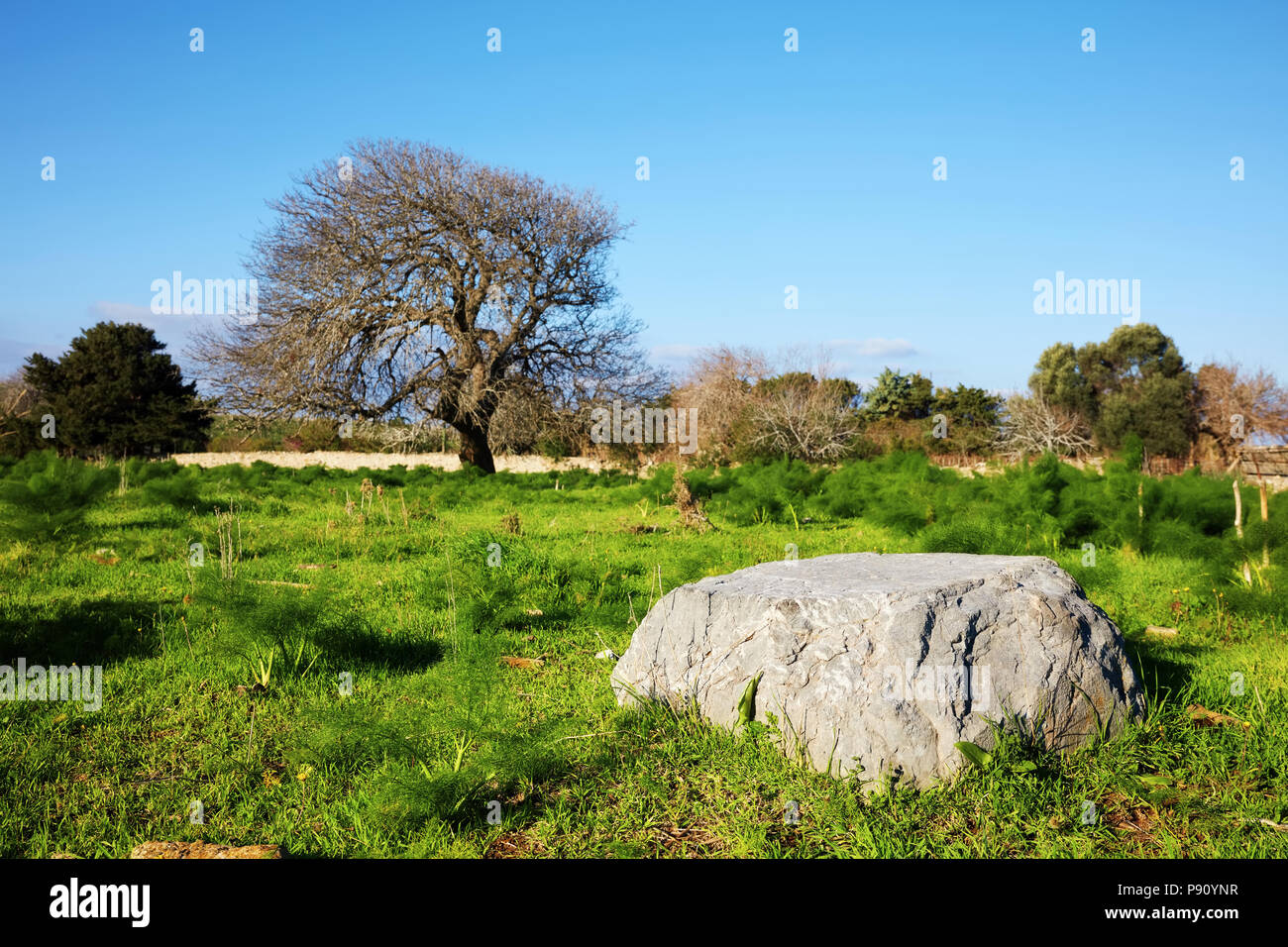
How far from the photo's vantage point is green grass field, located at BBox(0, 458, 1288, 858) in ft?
9.20

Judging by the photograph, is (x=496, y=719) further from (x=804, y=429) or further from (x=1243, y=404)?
(x=1243, y=404)

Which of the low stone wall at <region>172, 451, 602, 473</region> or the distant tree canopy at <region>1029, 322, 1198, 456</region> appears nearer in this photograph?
the low stone wall at <region>172, 451, 602, 473</region>

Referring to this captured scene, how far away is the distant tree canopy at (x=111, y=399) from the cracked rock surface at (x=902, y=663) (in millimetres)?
33264

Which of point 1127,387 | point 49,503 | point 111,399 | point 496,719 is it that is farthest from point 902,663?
point 1127,387

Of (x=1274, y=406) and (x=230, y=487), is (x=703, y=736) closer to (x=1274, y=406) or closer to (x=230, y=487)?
(x=230, y=487)

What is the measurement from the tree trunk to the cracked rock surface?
724 inches

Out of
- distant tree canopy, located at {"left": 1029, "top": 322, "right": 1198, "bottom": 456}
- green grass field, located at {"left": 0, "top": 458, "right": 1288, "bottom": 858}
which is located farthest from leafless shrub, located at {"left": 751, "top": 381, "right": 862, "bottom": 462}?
green grass field, located at {"left": 0, "top": 458, "right": 1288, "bottom": 858}

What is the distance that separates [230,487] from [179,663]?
917 centimetres

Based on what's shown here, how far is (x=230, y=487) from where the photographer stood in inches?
500

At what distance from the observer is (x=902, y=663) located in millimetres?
3090

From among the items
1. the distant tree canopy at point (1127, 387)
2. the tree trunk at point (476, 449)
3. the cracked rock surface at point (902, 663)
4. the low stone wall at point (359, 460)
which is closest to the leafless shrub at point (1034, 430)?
the distant tree canopy at point (1127, 387)

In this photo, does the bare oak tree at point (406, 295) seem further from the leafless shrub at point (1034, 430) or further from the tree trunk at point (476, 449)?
the leafless shrub at point (1034, 430)

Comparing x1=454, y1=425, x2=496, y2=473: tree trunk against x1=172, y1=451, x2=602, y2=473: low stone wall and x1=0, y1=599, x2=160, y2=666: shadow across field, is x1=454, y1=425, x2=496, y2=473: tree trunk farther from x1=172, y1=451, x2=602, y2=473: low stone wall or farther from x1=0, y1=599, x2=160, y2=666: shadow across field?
x1=0, y1=599, x2=160, y2=666: shadow across field

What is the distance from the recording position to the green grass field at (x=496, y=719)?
280cm
